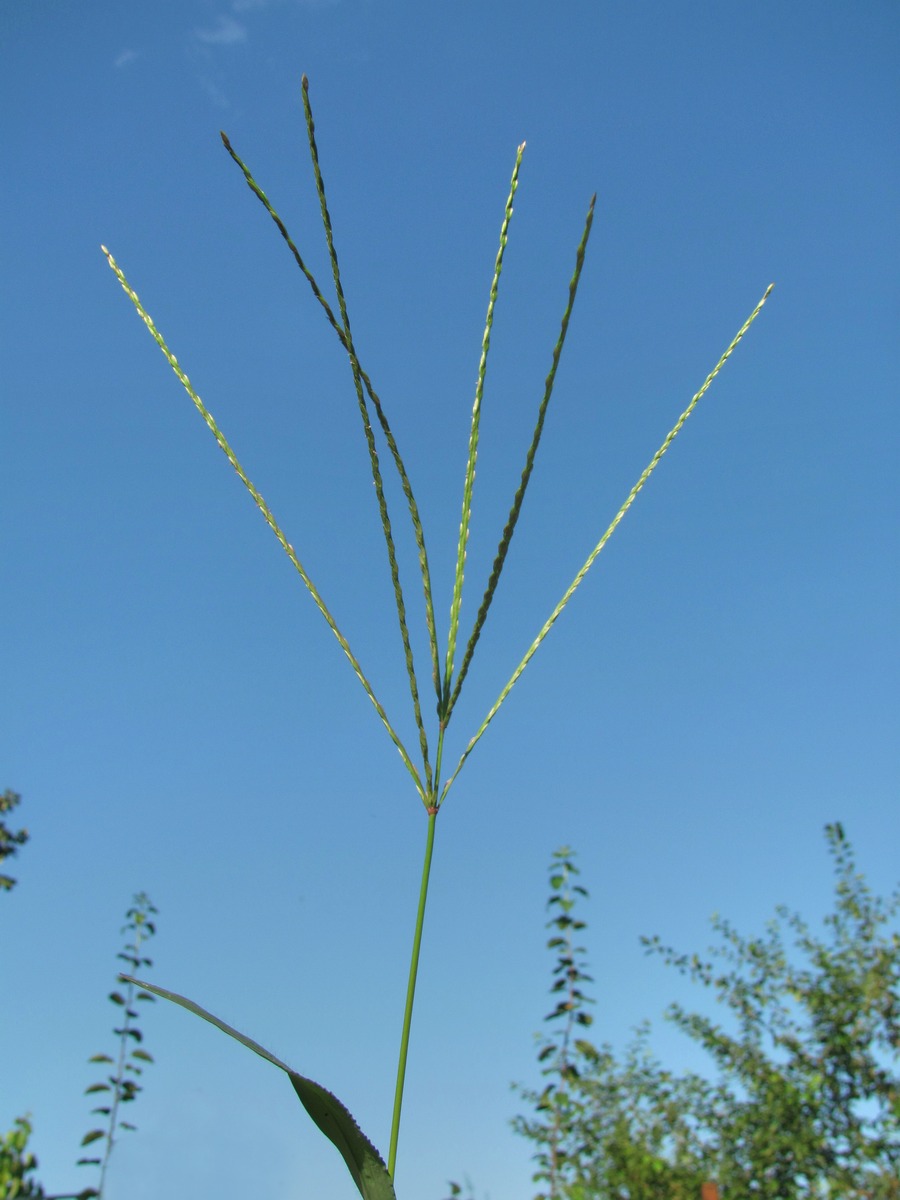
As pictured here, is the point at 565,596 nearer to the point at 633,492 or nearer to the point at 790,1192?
the point at 633,492

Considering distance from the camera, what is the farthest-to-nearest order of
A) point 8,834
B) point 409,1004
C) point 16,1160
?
point 8,834
point 16,1160
point 409,1004

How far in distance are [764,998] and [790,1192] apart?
146 centimetres

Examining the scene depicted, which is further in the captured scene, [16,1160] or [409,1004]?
[16,1160]

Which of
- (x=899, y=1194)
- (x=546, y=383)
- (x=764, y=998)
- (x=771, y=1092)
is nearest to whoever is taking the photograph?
(x=546, y=383)

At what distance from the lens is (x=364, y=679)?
79cm

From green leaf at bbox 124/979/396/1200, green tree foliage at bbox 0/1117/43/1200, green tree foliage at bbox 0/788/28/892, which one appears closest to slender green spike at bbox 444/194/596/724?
green leaf at bbox 124/979/396/1200

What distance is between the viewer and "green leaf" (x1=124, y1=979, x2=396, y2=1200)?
2.22 ft

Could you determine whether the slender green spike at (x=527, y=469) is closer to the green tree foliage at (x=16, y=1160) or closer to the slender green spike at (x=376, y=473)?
the slender green spike at (x=376, y=473)

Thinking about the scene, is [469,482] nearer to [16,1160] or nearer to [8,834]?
[16,1160]

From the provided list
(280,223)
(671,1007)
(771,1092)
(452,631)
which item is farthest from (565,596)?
(671,1007)

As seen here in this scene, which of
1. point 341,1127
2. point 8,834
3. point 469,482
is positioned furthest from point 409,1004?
point 8,834

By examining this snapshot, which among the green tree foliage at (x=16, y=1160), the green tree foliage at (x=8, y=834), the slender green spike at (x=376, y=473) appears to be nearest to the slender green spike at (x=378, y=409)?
the slender green spike at (x=376, y=473)

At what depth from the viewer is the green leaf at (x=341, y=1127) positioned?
676mm

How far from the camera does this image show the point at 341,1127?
0.69 metres
